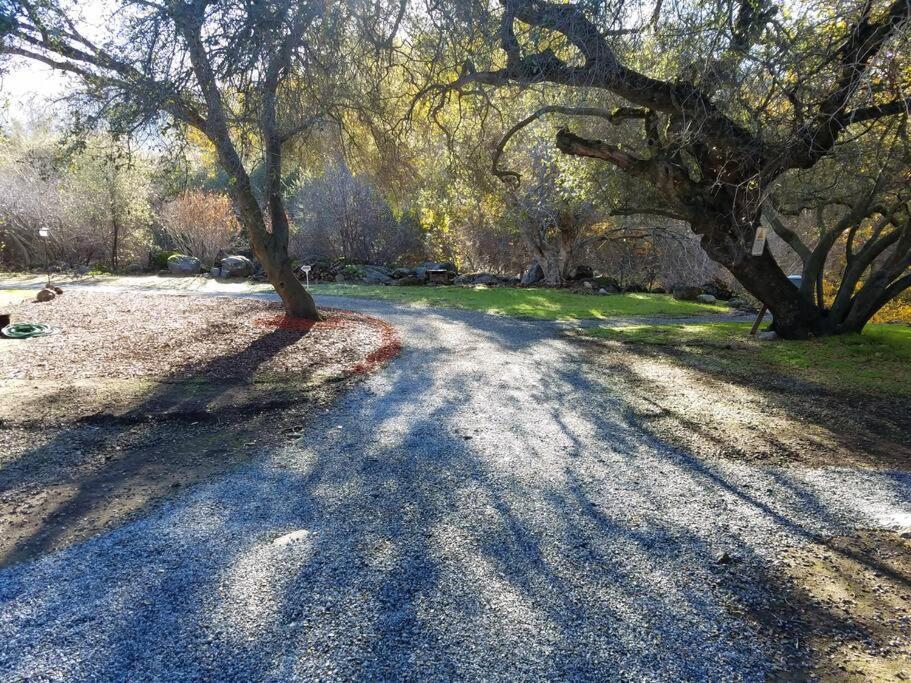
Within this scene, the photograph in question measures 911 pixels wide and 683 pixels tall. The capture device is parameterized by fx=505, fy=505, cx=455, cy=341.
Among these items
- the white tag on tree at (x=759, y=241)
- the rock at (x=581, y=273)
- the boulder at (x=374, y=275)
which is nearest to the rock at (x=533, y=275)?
the rock at (x=581, y=273)

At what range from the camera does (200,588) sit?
234cm

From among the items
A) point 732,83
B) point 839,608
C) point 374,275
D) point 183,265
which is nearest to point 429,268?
point 374,275

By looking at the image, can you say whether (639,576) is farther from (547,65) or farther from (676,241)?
(676,241)

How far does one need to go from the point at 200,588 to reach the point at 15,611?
734 mm

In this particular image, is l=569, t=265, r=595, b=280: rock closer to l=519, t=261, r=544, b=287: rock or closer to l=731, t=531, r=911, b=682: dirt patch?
l=519, t=261, r=544, b=287: rock

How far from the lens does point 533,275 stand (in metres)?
20.4

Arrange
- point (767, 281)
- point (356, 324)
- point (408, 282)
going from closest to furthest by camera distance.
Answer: point (767, 281) → point (356, 324) → point (408, 282)

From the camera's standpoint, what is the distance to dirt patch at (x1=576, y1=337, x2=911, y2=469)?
417 cm

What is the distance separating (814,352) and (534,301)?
814 cm

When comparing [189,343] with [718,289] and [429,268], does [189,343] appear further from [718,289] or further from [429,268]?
[718,289]

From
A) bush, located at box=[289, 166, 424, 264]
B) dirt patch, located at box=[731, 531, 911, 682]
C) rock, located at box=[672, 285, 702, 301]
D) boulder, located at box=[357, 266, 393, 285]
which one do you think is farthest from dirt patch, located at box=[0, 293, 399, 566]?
bush, located at box=[289, 166, 424, 264]

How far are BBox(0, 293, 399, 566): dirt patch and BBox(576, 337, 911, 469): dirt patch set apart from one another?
3425 mm

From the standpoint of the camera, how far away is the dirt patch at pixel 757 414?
4168 mm

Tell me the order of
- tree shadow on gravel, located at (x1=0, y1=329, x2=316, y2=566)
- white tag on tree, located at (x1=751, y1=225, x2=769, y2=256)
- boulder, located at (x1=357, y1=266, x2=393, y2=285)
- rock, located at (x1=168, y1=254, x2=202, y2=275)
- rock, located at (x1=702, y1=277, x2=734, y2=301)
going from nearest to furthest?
1. tree shadow on gravel, located at (x1=0, y1=329, x2=316, y2=566)
2. white tag on tree, located at (x1=751, y1=225, x2=769, y2=256)
3. rock, located at (x1=702, y1=277, x2=734, y2=301)
4. boulder, located at (x1=357, y1=266, x2=393, y2=285)
5. rock, located at (x1=168, y1=254, x2=202, y2=275)
